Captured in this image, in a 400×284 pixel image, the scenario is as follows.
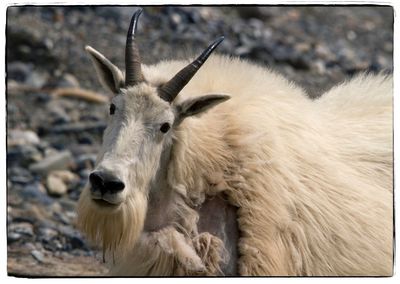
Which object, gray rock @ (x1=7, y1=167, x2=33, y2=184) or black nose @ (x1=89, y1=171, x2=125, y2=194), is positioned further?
gray rock @ (x1=7, y1=167, x2=33, y2=184)

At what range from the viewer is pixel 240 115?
6645 millimetres

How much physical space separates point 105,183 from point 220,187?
3.23 feet

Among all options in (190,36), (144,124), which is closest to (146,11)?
(190,36)

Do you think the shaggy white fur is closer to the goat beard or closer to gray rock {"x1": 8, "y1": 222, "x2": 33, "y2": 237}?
the goat beard

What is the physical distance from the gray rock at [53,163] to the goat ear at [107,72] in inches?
140

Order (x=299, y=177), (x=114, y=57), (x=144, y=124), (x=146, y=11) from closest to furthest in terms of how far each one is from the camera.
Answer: (x=144, y=124)
(x=299, y=177)
(x=114, y=57)
(x=146, y=11)

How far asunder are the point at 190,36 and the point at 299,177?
7.34 meters

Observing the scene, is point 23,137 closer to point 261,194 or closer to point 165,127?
point 165,127

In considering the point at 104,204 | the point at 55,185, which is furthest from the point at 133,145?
the point at 55,185

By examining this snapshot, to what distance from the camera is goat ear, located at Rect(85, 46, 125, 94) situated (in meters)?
6.39

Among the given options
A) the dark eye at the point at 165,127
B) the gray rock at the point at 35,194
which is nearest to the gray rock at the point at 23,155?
the gray rock at the point at 35,194

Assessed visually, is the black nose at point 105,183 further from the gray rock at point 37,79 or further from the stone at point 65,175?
the gray rock at point 37,79

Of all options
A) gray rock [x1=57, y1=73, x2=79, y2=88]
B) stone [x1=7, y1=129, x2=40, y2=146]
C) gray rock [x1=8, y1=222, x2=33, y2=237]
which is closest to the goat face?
gray rock [x1=8, y1=222, x2=33, y2=237]
